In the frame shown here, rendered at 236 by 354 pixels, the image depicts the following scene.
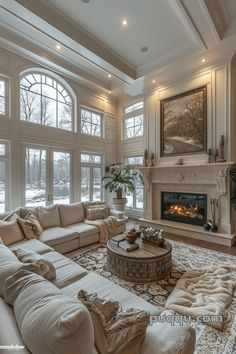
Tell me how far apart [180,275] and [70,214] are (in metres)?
2.61

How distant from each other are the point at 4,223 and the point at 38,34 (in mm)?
3794

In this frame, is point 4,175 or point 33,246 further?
point 4,175

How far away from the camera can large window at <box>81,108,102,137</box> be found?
6328 millimetres

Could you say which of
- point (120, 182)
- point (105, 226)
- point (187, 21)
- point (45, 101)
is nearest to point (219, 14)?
point (187, 21)

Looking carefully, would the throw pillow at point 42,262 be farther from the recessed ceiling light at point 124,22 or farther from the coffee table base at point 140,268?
the recessed ceiling light at point 124,22

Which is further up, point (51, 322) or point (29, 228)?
point (51, 322)

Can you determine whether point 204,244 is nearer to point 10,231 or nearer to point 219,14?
point 10,231

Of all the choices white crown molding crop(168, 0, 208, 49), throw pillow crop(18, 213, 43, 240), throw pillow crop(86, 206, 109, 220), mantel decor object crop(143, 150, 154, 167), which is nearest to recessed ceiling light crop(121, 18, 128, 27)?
white crown molding crop(168, 0, 208, 49)

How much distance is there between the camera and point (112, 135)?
7.25 metres

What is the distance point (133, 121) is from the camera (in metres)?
6.93

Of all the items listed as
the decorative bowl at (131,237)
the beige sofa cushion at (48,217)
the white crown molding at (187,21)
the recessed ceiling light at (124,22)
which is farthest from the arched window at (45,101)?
the decorative bowl at (131,237)

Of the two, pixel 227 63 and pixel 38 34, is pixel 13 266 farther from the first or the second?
pixel 227 63

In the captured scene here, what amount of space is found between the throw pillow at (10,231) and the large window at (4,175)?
4.18 feet

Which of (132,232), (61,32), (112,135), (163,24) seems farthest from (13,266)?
(112,135)
